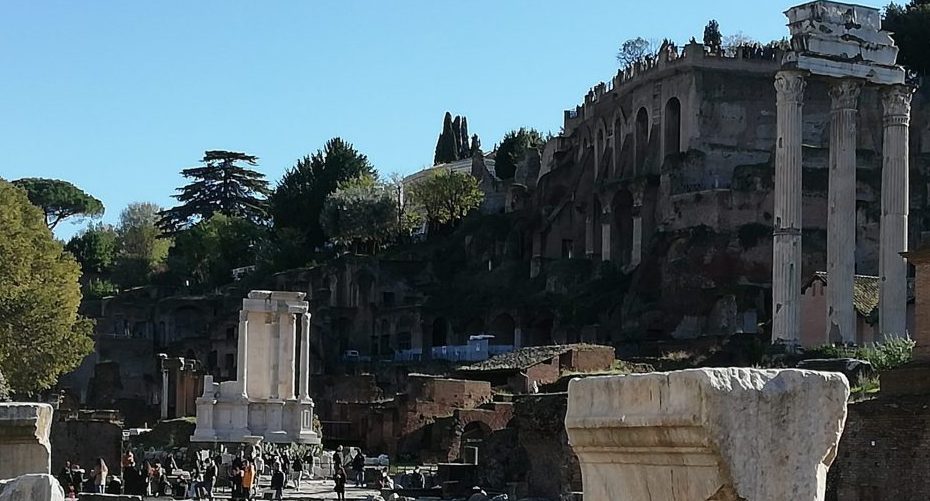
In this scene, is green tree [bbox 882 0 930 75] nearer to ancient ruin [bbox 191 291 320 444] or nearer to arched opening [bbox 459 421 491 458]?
arched opening [bbox 459 421 491 458]

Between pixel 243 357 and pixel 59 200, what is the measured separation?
241 feet

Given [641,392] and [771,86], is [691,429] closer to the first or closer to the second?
[641,392]

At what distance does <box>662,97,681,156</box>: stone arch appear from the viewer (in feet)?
235

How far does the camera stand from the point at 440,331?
7775 centimetres

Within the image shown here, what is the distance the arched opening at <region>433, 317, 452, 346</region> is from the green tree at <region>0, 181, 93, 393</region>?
30653mm

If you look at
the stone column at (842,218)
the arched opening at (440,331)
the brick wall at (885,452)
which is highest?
the stone column at (842,218)

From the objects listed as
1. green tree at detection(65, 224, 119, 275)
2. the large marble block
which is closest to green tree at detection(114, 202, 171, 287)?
green tree at detection(65, 224, 119, 275)

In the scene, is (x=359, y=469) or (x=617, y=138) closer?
(x=359, y=469)

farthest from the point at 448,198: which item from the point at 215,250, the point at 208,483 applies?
the point at 208,483

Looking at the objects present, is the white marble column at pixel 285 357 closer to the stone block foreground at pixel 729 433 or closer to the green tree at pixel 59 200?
the stone block foreground at pixel 729 433

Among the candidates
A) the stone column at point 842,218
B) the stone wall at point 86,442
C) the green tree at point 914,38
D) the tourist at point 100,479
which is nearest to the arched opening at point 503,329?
the green tree at point 914,38

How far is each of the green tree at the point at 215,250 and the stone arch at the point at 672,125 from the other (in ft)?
97.8

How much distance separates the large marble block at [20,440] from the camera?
→ 9078 mm

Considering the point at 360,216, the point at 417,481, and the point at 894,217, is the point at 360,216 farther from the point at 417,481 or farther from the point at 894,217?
the point at 417,481
